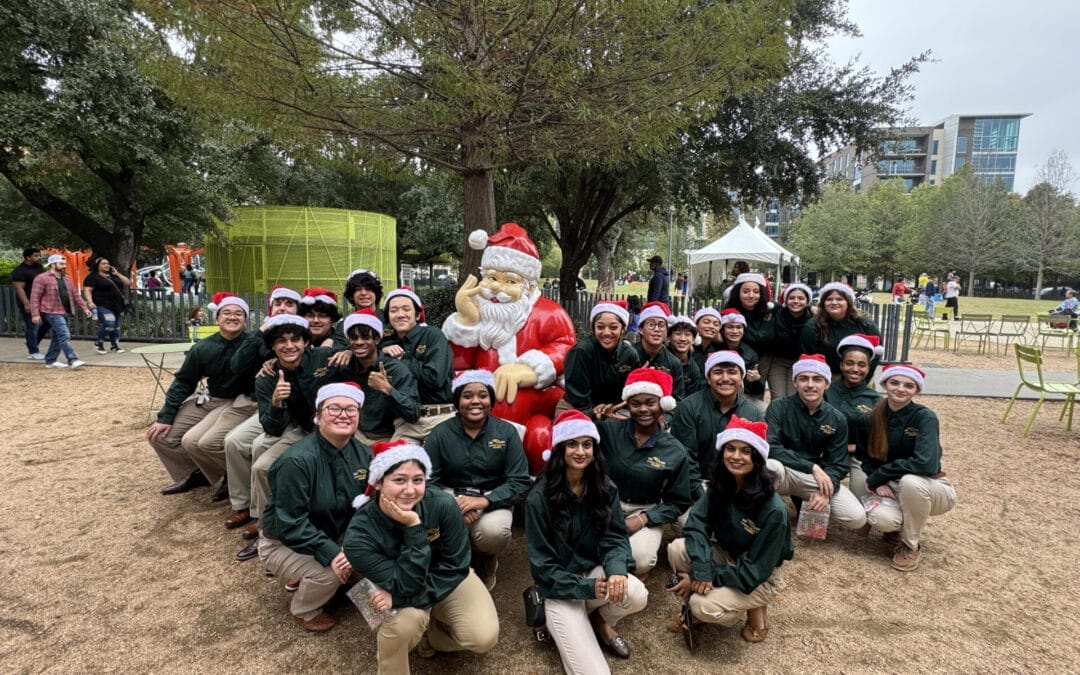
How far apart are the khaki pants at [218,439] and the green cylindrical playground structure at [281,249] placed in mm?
11777

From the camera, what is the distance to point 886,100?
11.2 metres

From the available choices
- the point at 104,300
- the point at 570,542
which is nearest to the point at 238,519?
the point at 570,542

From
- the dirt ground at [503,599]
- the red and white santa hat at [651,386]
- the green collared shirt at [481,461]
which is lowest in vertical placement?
the dirt ground at [503,599]

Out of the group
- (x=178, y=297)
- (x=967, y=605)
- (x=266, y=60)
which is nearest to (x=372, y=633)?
(x=967, y=605)

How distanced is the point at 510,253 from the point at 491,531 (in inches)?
75.1

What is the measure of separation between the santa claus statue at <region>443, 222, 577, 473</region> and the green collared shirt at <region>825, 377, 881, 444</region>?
2.03m

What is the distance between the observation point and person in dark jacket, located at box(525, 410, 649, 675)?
273 centimetres

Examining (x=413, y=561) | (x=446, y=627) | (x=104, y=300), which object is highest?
(x=104, y=300)

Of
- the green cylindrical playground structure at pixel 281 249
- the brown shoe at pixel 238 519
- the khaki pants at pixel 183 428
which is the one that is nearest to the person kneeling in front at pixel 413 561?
the brown shoe at pixel 238 519

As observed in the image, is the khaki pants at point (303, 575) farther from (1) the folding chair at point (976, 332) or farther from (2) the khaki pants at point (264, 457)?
(1) the folding chair at point (976, 332)

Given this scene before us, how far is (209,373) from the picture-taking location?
4.50 metres

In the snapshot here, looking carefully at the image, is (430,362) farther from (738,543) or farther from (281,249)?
(281,249)

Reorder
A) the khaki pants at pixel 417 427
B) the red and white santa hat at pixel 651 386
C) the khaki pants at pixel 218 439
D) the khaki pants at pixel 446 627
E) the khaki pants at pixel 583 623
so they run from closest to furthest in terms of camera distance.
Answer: the khaki pants at pixel 446 627 → the khaki pants at pixel 583 623 → the red and white santa hat at pixel 651 386 → the khaki pants at pixel 417 427 → the khaki pants at pixel 218 439

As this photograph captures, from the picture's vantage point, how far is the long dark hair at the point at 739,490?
2.86 m
